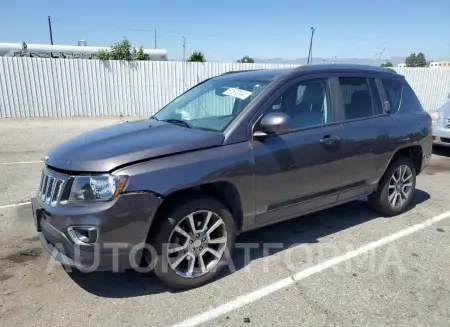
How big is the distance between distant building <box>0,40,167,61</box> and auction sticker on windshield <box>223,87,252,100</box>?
18367 mm

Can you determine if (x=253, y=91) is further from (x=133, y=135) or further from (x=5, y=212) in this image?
(x=5, y=212)

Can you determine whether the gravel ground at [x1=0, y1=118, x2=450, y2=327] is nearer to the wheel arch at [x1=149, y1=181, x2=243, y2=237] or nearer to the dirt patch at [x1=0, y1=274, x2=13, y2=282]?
the dirt patch at [x1=0, y1=274, x2=13, y2=282]

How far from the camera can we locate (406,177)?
4820 millimetres

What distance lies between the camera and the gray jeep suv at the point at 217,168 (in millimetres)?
2721

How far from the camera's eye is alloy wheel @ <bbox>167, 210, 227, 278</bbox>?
3012mm

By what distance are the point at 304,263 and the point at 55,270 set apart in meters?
2.33

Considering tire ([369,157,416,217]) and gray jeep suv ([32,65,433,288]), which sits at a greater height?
gray jeep suv ([32,65,433,288])

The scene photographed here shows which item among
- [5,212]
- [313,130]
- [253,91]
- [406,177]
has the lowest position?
[5,212]

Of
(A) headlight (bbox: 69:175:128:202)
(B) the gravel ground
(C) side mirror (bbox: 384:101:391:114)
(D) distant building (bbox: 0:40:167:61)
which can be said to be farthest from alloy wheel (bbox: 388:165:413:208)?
(D) distant building (bbox: 0:40:167:61)

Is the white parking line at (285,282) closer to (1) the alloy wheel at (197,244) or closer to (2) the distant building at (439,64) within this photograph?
(1) the alloy wheel at (197,244)

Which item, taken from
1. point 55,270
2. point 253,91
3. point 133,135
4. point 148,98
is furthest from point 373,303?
point 148,98

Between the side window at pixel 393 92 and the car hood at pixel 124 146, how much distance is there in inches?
100

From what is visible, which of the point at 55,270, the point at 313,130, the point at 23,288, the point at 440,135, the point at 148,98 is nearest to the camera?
the point at 23,288

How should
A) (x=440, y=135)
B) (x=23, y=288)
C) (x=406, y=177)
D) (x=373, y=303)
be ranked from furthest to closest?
(x=440, y=135)
(x=406, y=177)
(x=23, y=288)
(x=373, y=303)
